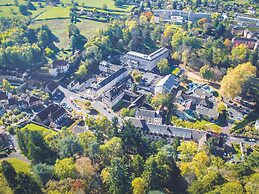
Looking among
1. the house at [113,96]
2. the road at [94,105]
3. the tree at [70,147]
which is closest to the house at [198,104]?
the house at [113,96]

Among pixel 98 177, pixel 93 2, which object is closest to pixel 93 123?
pixel 98 177

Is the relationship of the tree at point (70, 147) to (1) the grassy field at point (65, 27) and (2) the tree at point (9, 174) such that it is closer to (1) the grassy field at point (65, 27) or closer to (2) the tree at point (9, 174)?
(2) the tree at point (9, 174)

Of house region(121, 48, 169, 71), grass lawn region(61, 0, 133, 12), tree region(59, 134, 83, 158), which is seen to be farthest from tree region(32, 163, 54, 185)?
grass lawn region(61, 0, 133, 12)

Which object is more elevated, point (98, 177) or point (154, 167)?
point (154, 167)

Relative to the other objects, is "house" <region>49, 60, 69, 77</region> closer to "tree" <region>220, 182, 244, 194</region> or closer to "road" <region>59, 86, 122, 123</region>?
"road" <region>59, 86, 122, 123</region>

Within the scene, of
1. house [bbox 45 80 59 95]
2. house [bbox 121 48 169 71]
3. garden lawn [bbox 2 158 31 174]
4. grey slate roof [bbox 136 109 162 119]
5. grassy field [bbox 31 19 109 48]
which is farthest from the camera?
grassy field [bbox 31 19 109 48]

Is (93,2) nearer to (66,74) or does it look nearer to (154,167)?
(66,74)

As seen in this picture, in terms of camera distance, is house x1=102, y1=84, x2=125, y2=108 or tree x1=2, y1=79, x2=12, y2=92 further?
tree x1=2, y1=79, x2=12, y2=92
